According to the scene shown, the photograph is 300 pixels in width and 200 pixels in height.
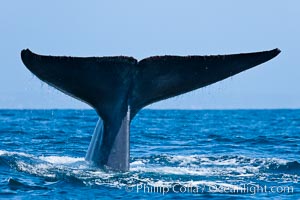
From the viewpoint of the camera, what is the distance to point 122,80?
866cm

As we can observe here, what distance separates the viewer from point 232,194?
797cm

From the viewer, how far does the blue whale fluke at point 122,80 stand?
823cm

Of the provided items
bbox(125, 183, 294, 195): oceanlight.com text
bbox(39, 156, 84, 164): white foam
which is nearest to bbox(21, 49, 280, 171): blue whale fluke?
bbox(125, 183, 294, 195): oceanlight.com text

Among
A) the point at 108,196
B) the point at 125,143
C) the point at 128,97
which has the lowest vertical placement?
the point at 108,196

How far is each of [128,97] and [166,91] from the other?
1.67 ft

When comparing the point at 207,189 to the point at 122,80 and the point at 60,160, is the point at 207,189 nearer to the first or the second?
the point at 122,80

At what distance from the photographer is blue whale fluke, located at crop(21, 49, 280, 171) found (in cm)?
823

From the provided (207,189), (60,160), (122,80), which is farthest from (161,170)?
(60,160)

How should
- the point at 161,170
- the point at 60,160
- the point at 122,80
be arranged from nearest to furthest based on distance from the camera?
Answer: the point at 122,80, the point at 161,170, the point at 60,160

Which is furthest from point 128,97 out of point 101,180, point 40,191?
point 40,191

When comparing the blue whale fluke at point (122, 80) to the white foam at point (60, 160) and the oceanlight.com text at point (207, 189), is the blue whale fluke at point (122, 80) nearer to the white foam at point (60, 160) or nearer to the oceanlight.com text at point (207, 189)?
the oceanlight.com text at point (207, 189)

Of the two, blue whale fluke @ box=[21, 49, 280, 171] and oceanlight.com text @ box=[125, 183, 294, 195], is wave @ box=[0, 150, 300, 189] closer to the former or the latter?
oceanlight.com text @ box=[125, 183, 294, 195]

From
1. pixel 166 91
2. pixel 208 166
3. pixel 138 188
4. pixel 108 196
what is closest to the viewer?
pixel 108 196

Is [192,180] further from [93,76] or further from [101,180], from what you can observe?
[93,76]
